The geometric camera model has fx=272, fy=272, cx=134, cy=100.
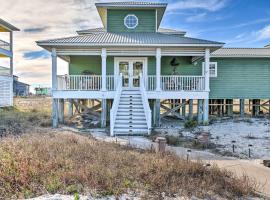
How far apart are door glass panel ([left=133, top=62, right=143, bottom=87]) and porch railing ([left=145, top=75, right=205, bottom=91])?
1104 mm

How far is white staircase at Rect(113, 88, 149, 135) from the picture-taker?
42.7 feet

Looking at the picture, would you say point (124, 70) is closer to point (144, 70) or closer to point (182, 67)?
point (144, 70)

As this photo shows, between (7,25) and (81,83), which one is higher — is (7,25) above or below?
above

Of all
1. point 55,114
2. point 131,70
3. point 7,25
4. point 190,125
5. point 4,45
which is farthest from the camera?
point 4,45

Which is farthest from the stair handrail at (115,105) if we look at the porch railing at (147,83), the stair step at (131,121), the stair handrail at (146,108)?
the stair handrail at (146,108)

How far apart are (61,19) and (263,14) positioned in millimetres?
19939

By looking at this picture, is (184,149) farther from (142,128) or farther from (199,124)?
(199,124)

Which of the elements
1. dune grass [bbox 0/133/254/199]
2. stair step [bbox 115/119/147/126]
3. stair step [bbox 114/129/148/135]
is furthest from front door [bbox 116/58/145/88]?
dune grass [bbox 0/133/254/199]

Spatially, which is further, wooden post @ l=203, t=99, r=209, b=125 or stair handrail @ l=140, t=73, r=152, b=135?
wooden post @ l=203, t=99, r=209, b=125

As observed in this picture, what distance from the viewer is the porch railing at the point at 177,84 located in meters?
16.5

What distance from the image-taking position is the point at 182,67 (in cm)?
1969

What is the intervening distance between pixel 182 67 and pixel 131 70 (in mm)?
3838

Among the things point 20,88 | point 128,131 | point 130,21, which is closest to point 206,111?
point 128,131

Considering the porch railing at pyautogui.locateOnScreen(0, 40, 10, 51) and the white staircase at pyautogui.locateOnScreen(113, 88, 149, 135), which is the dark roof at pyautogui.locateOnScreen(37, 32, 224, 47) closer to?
the white staircase at pyautogui.locateOnScreen(113, 88, 149, 135)
